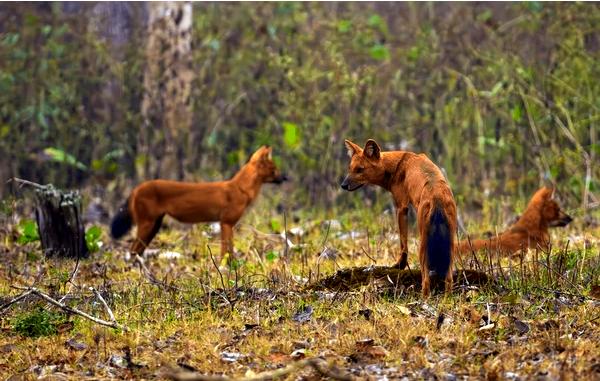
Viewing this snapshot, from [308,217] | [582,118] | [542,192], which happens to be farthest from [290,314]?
[582,118]

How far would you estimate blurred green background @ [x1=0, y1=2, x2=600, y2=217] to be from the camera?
12.3m

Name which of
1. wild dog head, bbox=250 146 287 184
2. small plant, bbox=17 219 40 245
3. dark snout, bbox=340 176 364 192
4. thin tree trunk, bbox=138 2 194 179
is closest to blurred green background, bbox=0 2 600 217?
thin tree trunk, bbox=138 2 194 179

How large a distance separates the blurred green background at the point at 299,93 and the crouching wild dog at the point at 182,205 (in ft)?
6.72

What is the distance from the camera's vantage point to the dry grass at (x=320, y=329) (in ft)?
18.4

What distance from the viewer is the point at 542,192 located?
378 inches

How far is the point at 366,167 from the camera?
759 cm

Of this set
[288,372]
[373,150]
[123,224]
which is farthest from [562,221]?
[288,372]

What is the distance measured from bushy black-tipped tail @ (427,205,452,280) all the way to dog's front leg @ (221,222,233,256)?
339 centimetres

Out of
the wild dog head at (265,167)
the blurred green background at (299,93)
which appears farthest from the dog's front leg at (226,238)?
the blurred green background at (299,93)

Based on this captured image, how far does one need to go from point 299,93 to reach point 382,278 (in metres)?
6.68

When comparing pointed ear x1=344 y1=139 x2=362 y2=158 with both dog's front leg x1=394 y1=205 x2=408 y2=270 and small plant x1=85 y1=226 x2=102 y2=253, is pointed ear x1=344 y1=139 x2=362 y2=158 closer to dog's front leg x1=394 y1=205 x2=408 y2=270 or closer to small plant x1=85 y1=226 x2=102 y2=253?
dog's front leg x1=394 y1=205 x2=408 y2=270

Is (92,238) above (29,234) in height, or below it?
below

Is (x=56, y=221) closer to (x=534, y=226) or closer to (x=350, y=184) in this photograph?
(x=350, y=184)

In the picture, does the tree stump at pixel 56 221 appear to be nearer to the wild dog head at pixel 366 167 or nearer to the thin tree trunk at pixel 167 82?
the wild dog head at pixel 366 167
